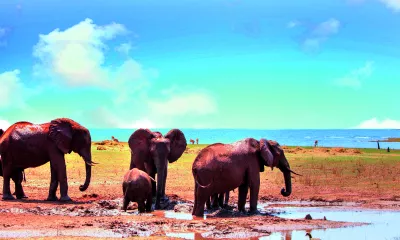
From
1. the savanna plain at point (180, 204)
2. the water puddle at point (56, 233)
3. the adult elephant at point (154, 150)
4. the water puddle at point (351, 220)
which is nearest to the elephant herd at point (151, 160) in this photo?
the adult elephant at point (154, 150)

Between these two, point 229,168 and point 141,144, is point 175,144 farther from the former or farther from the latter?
point 229,168

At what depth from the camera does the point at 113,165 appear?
37969 mm

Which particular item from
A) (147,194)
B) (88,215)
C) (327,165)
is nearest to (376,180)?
(327,165)

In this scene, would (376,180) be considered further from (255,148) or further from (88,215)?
(88,215)

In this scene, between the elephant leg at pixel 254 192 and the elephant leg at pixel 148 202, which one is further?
the elephant leg at pixel 148 202

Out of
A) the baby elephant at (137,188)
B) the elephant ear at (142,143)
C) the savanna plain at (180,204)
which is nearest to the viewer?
the savanna plain at (180,204)

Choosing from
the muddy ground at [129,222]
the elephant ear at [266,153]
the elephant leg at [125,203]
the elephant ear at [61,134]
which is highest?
the elephant ear at [61,134]

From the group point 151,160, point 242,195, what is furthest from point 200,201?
point 151,160

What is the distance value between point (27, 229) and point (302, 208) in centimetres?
1057

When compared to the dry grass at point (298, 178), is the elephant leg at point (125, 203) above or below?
below

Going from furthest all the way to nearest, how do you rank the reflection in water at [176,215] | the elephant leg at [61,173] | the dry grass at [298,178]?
the dry grass at [298,178] < the elephant leg at [61,173] < the reflection in water at [176,215]

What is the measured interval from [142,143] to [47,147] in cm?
372

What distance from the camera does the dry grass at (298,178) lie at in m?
26.0

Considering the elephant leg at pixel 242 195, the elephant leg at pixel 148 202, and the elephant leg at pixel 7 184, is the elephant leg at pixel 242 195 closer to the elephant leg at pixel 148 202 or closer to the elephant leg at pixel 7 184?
the elephant leg at pixel 148 202
